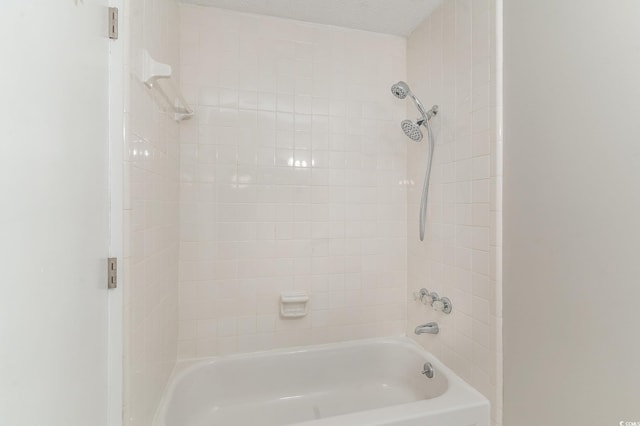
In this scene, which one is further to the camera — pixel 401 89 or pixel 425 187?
pixel 425 187

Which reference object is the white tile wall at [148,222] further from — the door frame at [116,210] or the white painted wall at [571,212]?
the white painted wall at [571,212]

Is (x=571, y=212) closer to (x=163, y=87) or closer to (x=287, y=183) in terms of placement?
(x=287, y=183)

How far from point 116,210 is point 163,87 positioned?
2.03 ft

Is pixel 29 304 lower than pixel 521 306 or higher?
higher

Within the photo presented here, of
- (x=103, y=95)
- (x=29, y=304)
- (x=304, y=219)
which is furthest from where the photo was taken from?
(x=304, y=219)

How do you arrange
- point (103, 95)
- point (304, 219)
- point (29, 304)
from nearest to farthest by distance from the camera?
point (29, 304)
point (103, 95)
point (304, 219)

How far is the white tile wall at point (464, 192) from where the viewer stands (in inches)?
47.6

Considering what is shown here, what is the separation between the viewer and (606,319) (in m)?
0.84

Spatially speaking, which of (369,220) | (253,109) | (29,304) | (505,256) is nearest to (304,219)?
(369,220)

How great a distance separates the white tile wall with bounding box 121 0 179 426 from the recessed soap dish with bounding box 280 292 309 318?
0.57 m

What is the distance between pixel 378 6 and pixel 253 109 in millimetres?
902

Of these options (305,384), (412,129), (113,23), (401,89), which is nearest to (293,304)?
(305,384)

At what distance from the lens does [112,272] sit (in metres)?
0.85

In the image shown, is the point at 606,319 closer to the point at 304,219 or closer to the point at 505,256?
the point at 505,256
